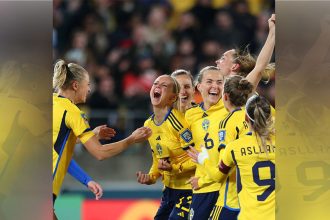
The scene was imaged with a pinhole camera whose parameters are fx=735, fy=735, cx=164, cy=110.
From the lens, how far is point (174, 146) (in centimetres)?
588

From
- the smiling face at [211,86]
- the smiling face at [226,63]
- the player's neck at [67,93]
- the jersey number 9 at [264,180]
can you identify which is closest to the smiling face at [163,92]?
the smiling face at [211,86]

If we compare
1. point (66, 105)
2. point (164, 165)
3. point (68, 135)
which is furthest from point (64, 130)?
point (164, 165)

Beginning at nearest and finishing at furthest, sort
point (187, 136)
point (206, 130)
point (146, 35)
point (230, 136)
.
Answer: point (230, 136)
point (206, 130)
point (187, 136)
point (146, 35)

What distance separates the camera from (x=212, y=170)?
4.95 meters

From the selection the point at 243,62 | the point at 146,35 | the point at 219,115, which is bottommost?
the point at 219,115

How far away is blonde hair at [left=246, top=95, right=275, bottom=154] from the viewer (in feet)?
14.7

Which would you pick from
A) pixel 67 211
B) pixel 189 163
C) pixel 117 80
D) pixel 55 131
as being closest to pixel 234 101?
pixel 189 163

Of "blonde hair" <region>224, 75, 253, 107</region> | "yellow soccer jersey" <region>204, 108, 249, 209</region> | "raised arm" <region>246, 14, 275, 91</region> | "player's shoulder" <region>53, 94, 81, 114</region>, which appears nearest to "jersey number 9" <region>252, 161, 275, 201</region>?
"yellow soccer jersey" <region>204, 108, 249, 209</region>

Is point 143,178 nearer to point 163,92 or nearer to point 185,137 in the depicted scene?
point 185,137

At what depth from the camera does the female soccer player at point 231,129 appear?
16.6 feet

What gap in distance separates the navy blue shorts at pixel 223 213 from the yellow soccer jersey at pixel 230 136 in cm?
3

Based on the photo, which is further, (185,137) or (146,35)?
(146,35)

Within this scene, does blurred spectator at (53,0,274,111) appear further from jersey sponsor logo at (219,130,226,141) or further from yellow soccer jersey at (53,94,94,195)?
yellow soccer jersey at (53,94,94,195)

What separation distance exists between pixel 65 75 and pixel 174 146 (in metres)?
1.24
